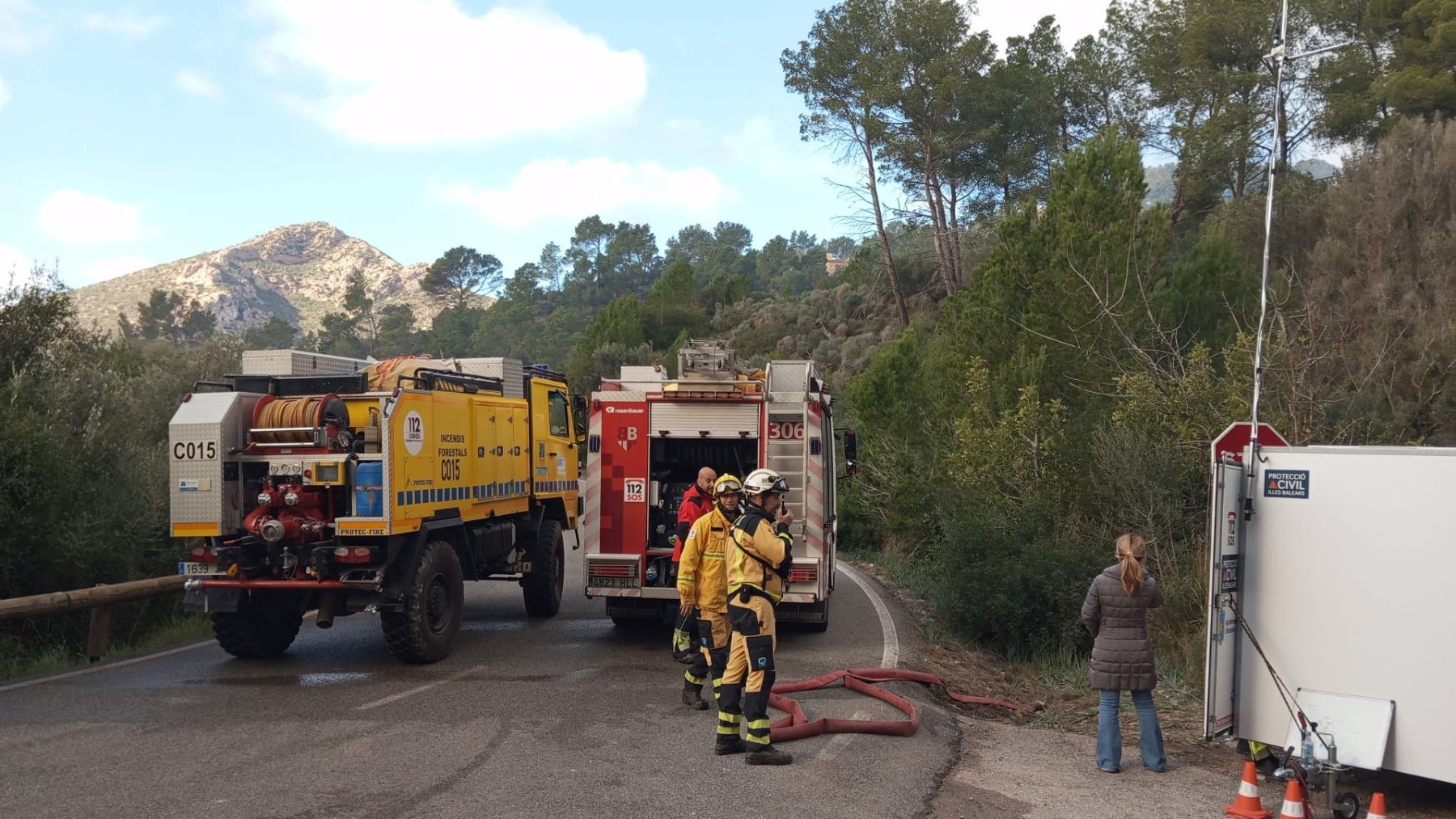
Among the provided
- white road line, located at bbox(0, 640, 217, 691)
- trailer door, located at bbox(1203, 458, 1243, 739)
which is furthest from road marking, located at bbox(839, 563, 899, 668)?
white road line, located at bbox(0, 640, 217, 691)

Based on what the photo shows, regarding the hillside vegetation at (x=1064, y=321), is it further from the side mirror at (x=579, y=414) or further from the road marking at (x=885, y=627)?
the side mirror at (x=579, y=414)

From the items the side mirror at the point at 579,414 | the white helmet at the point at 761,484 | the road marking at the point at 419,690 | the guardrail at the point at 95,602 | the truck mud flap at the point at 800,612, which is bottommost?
the road marking at the point at 419,690

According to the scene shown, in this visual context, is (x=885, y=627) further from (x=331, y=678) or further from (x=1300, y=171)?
(x=1300, y=171)

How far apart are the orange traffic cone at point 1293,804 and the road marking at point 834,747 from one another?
2624 millimetres

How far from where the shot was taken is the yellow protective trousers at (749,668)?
7074 mm

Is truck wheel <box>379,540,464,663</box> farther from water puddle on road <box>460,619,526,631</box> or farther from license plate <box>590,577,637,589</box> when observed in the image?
water puddle on road <box>460,619,526,631</box>

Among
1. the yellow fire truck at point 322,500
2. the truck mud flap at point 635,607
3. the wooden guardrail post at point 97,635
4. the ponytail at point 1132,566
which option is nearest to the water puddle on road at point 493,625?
the truck mud flap at point 635,607

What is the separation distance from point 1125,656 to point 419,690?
563cm

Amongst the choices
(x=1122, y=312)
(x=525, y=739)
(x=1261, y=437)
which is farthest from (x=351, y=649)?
(x=1122, y=312)

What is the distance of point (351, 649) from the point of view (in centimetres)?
1133

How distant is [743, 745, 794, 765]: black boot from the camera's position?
22.8ft

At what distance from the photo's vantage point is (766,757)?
6.94 meters

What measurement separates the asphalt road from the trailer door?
1.79 m


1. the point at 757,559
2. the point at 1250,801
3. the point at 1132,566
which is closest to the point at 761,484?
the point at 757,559
